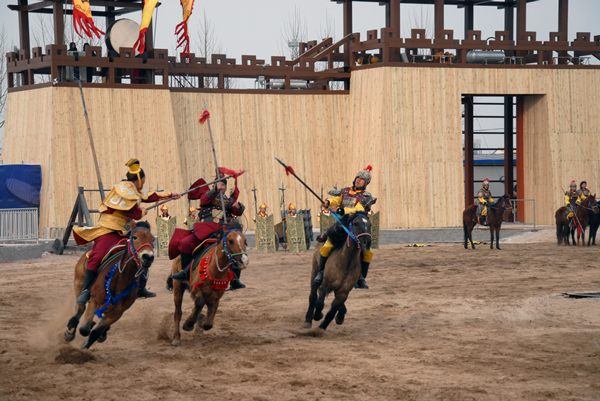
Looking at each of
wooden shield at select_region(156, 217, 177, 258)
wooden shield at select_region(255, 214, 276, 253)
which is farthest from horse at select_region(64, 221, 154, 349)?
wooden shield at select_region(255, 214, 276, 253)

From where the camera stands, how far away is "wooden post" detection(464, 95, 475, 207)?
31594 millimetres

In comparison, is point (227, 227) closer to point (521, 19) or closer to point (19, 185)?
point (19, 185)

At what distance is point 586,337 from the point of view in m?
9.27

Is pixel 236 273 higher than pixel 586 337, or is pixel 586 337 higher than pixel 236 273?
pixel 236 273

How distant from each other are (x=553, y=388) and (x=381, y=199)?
20.0m

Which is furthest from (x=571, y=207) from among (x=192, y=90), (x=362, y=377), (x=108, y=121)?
(x=362, y=377)

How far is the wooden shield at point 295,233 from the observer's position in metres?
22.8

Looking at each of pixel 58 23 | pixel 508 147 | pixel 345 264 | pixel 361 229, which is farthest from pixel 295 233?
pixel 508 147

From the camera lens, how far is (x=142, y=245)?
7.71 meters

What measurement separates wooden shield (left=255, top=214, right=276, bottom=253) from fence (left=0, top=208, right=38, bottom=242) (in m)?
7.36

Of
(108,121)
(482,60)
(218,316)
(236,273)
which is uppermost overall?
(482,60)

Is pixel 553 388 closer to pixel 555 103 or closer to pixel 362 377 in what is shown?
pixel 362 377

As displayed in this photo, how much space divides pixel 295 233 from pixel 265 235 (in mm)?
1069

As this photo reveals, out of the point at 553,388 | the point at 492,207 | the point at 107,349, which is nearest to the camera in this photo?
the point at 553,388
